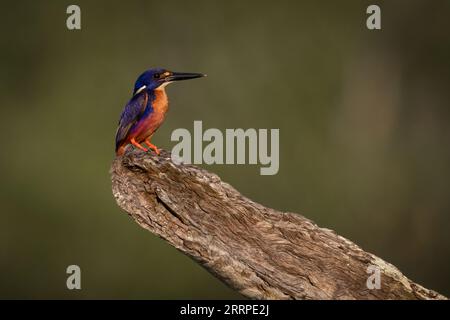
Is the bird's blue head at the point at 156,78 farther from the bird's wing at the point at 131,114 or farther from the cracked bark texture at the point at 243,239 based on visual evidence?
the cracked bark texture at the point at 243,239

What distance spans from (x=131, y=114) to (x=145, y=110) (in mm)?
98

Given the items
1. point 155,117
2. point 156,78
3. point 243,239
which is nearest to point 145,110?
point 155,117

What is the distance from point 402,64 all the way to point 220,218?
6.29 metres

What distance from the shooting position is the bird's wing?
14.9 feet

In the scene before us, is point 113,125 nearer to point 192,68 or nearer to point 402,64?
point 192,68

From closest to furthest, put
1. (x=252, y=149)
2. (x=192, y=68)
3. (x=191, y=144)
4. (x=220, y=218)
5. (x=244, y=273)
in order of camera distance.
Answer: (x=244, y=273), (x=220, y=218), (x=191, y=144), (x=252, y=149), (x=192, y=68)

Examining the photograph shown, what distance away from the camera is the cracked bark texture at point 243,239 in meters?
3.65

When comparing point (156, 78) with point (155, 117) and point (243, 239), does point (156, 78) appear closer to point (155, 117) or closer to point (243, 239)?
point (155, 117)

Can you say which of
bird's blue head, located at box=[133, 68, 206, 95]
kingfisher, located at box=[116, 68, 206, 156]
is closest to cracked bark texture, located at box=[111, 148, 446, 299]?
kingfisher, located at box=[116, 68, 206, 156]

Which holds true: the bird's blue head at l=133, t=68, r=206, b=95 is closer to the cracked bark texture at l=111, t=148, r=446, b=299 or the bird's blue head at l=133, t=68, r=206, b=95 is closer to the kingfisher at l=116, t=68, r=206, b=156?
the kingfisher at l=116, t=68, r=206, b=156

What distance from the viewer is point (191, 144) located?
5441mm

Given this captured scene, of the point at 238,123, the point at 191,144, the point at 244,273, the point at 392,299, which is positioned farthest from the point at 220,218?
the point at 238,123

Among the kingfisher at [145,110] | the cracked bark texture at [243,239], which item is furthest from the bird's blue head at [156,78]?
the cracked bark texture at [243,239]

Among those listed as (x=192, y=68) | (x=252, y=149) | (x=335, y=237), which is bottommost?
(x=335, y=237)
